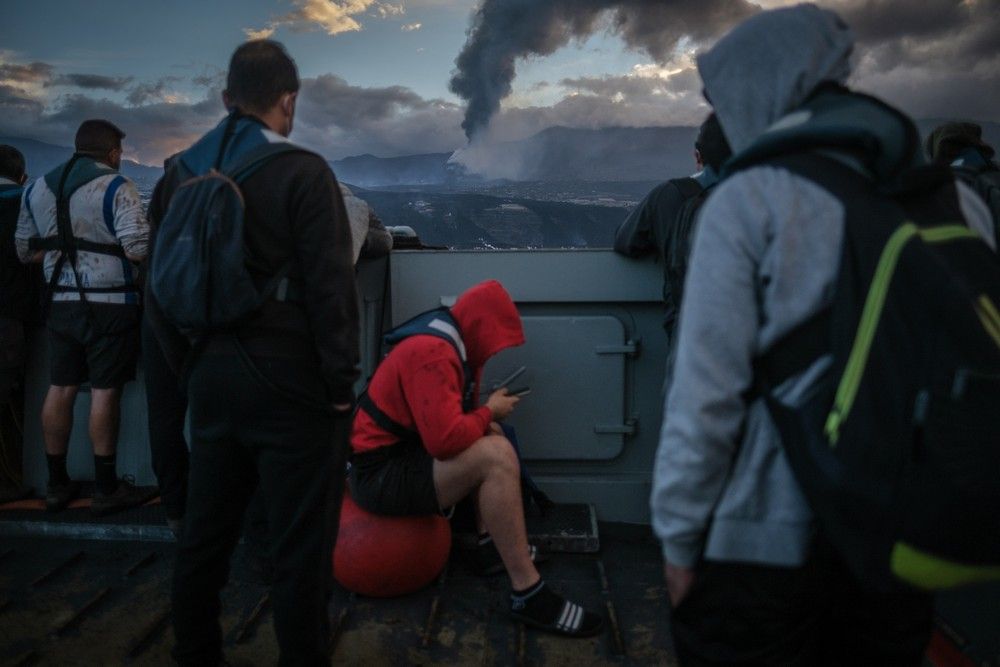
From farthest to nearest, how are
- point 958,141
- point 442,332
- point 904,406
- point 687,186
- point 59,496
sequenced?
1. point 59,496
2. point 958,141
3. point 687,186
4. point 442,332
5. point 904,406

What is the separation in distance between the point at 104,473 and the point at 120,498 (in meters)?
0.14

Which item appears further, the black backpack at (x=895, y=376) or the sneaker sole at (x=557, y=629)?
the sneaker sole at (x=557, y=629)

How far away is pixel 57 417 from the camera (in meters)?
3.80

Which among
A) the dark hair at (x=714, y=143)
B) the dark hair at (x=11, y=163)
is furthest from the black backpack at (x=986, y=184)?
the dark hair at (x=11, y=163)

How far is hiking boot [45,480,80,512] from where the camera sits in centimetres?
382

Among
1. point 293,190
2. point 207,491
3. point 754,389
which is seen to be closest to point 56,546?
point 207,491

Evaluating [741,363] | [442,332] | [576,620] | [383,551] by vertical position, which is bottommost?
[576,620]

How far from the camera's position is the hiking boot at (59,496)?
382 centimetres

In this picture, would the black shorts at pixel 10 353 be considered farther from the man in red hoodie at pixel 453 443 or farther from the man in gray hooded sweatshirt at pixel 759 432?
the man in gray hooded sweatshirt at pixel 759 432

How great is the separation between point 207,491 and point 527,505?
1.90m

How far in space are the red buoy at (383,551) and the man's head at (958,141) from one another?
272 centimetres

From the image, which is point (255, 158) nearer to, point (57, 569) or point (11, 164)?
point (57, 569)

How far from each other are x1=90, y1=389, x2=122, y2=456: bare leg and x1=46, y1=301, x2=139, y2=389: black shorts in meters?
0.04

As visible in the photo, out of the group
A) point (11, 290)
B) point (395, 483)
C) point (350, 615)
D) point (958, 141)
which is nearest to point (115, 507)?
point (11, 290)
